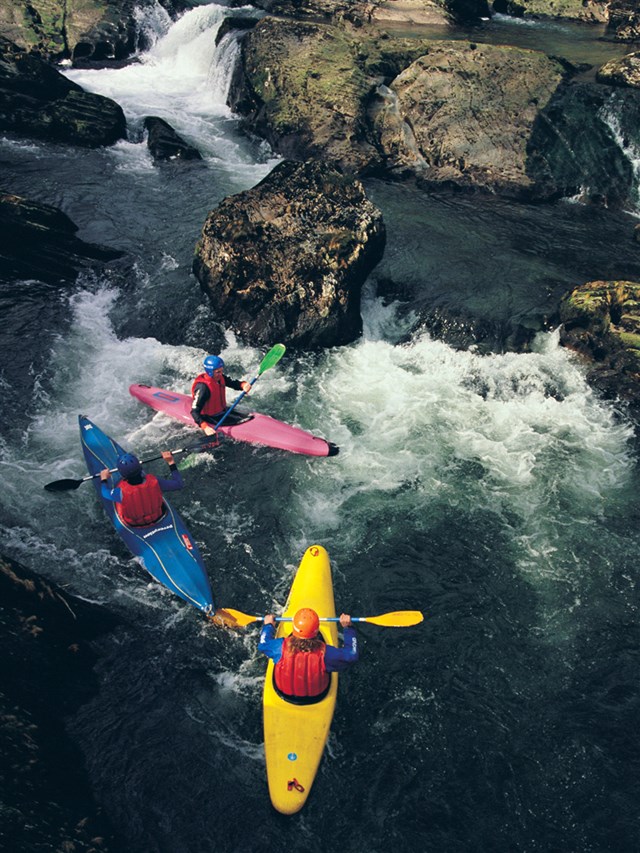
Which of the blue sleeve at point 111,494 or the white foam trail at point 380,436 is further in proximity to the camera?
the white foam trail at point 380,436

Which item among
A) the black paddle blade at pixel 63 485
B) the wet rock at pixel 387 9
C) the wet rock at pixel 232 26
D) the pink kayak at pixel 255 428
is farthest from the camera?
the wet rock at pixel 387 9

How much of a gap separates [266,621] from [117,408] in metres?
4.44

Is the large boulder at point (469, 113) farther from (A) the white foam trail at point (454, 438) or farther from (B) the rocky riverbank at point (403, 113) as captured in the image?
(A) the white foam trail at point (454, 438)

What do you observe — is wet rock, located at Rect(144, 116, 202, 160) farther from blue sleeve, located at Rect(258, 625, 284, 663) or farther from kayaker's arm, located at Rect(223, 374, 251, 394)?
blue sleeve, located at Rect(258, 625, 284, 663)

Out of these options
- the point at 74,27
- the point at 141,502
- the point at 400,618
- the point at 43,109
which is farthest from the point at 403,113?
the point at 400,618

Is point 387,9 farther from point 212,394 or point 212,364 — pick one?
point 212,394

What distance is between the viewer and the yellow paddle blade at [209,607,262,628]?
633 cm

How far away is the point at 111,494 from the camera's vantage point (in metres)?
7.40

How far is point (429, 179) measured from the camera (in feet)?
46.8

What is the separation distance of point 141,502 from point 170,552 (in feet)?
1.90

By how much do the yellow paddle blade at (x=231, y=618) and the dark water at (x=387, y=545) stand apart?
162 mm

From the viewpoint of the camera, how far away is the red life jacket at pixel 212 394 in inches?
338

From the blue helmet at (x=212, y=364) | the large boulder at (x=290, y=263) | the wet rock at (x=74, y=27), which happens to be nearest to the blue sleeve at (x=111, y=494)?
the blue helmet at (x=212, y=364)

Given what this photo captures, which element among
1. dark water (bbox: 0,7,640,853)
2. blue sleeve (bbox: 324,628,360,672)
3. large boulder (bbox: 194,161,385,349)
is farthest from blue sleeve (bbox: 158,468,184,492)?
large boulder (bbox: 194,161,385,349)
